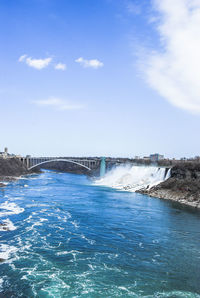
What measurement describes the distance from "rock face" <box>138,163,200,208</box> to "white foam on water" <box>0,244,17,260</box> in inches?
959

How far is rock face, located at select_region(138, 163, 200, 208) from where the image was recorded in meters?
36.5

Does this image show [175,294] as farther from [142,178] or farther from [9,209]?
[142,178]

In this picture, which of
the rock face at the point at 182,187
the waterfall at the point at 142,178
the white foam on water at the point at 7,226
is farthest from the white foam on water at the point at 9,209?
the waterfall at the point at 142,178

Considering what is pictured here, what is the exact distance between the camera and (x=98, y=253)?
55.3 feet

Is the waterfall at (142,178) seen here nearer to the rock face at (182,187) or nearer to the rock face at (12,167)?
the rock face at (182,187)

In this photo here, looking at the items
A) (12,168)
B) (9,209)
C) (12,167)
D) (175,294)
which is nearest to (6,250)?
(175,294)

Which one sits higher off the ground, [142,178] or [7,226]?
[142,178]

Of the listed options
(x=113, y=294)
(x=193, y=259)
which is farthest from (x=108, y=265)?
(x=193, y=259)

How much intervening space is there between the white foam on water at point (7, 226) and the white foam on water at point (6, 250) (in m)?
3.73

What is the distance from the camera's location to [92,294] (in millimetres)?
12164

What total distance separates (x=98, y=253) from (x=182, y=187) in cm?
2633

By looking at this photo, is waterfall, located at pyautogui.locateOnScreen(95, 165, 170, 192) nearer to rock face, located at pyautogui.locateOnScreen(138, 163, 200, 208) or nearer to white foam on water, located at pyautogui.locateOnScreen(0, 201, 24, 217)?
rock face, located at pyautogui.locateOnScreen(138, 163, 200, 208)

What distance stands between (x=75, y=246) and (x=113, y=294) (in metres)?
6.21

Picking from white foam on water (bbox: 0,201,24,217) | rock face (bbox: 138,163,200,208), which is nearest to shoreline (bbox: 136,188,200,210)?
rock face (bbox: 138,163,200,208)
